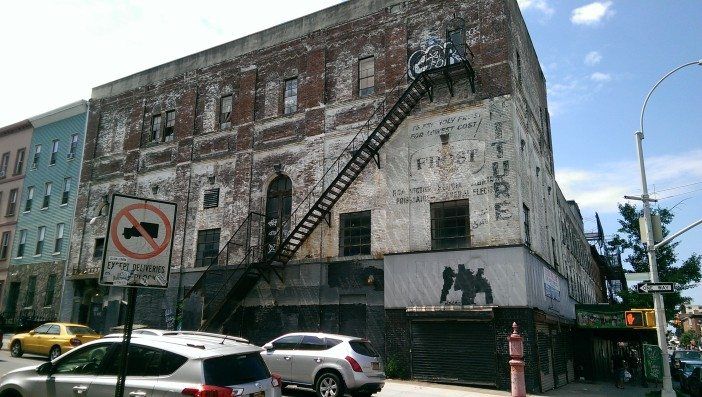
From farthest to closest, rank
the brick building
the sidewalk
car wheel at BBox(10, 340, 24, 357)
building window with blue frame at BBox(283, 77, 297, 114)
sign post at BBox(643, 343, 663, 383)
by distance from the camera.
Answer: building window with blue frame at BBox(283, 77, 297, 114), car wheel at BBox(10, 340, 24, 357), the brick building, sign post at BBox(643, 343, 663, 383), the sidewalk

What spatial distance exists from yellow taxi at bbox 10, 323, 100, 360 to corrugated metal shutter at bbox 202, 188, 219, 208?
7.69m

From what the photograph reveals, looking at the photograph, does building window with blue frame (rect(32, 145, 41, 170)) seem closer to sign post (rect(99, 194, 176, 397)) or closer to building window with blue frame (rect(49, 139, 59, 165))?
building window with blue frame (rect(49, 139, 59, 165))

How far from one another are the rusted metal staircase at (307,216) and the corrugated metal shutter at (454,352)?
20.6 feet

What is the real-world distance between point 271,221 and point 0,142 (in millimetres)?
27185

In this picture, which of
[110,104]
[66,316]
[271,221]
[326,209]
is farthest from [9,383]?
[110,104]

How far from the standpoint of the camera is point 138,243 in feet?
17.9

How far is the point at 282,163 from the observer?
75.8 ft

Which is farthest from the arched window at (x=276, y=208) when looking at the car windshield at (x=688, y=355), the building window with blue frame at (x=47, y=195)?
the car windshield at (x=688, y=355)

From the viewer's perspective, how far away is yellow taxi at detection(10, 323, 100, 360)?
18.7 meters

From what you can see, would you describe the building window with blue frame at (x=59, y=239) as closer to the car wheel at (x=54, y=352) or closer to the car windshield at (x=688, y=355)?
the car wheel at (x=54, y=352)

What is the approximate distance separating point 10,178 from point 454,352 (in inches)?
1326

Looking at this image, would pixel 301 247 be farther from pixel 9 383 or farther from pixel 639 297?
pixel 639 297

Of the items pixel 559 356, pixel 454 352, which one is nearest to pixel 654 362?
pixel 559 356

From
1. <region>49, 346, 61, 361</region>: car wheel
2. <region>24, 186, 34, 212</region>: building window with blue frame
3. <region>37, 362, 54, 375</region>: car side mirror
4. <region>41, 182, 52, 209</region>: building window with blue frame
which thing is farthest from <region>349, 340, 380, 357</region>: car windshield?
<region>24, 186, 34, 212</region>: building window with blue frame
